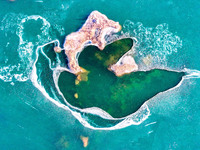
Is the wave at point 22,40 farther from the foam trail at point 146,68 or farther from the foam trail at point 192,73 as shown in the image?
the foam trail at point 192,73

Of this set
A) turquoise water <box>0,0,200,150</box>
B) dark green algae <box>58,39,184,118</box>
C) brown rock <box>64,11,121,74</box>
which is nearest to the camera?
brown rock <box>64,11,121,74</box>

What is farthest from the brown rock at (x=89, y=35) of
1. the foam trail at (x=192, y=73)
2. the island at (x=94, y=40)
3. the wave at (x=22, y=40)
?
the foam trail at (x=192, y=73)

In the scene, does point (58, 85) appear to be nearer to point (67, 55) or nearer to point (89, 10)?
point (67, 55)

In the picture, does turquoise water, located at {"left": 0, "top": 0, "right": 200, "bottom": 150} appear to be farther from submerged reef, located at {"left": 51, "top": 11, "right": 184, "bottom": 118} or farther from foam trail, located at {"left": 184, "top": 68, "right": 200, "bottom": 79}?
submerged reef, located at {"left": 51, "top": 11, "right": 184, "bottom": 118}

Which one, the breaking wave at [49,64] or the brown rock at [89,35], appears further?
the breaking wave at [49,64]

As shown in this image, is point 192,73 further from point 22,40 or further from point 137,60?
point 22,40

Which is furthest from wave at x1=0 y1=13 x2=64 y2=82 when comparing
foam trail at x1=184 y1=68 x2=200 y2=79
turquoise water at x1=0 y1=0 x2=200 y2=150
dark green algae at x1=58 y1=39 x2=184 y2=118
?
foam trail at x1=184 y1=68 x2=200 y2=79
